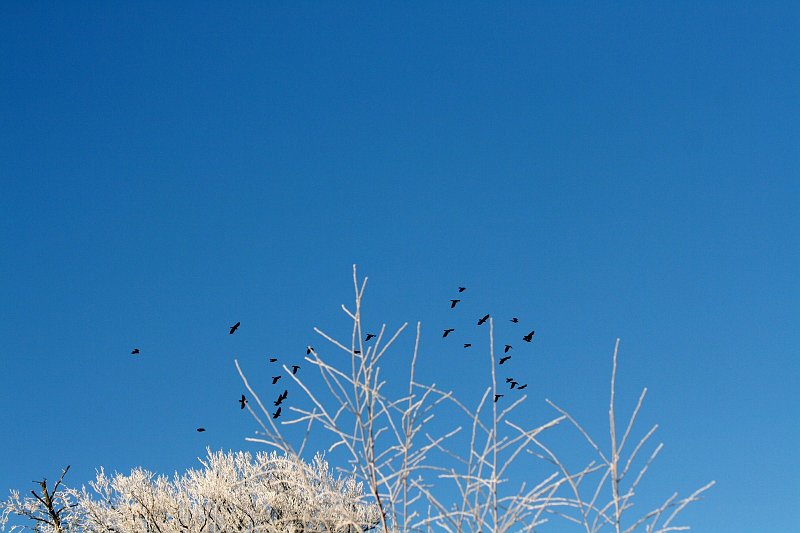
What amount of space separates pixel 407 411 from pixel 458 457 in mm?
297

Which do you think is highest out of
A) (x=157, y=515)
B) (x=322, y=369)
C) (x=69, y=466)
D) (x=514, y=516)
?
(x=69, y=466)

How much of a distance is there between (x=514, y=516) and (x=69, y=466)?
1670 centimetres

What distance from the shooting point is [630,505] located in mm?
2865

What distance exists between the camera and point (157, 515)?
17578mm

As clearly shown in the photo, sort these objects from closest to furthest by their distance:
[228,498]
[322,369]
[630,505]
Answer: [630,505] → [322,369] → [228,498]

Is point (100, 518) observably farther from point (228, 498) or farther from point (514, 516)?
point (514, 516)

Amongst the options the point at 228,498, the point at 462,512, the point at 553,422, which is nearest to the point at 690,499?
the point at 553,422

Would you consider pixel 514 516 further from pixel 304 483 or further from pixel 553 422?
pixel 304 483

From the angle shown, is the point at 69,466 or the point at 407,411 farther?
the point at 69,466

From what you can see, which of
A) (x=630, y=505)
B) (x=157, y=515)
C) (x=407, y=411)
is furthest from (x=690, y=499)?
(x=157, y=515)

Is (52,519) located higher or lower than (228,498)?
higher

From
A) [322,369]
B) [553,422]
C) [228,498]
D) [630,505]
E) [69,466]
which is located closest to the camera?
[630,505]

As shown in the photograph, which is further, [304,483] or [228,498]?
[228,498]

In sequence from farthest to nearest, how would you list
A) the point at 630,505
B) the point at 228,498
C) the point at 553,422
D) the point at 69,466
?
the point at 69,466
the point at 228,498
the point at 553,422
the point at 630,505
